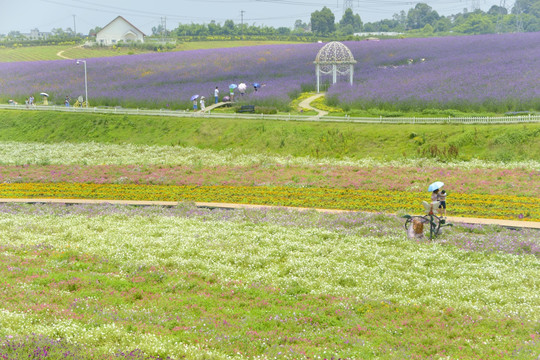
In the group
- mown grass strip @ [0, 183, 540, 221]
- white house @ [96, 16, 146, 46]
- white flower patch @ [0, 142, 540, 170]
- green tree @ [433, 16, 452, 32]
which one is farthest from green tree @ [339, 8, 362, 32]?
mown grass strip @ [0, 183, 540, 221]

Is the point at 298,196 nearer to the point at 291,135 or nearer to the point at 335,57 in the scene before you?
the point at 291,135

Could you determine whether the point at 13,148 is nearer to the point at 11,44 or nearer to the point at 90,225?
the point at 90,225

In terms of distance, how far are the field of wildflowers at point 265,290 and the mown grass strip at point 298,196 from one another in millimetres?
2405

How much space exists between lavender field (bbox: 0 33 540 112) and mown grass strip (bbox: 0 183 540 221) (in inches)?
840

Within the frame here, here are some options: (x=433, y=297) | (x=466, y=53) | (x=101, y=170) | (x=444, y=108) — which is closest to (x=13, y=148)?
(x=101, y=170)

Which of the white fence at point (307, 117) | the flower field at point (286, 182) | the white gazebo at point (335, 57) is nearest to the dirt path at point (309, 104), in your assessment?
the white gazebo at point (335, 57)

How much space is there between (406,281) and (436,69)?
4764cm

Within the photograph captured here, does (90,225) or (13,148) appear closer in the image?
(90,225)

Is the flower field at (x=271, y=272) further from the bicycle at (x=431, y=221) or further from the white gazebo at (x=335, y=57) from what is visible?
the white gazebo at (x=335, y=57)

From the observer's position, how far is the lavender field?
4897 centimetres

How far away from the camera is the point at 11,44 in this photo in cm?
13388

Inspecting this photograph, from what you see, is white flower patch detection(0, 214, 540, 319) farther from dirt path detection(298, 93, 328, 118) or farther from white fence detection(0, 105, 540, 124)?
dirt path detection(298, 93, 328, 118)

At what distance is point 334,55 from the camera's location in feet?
199

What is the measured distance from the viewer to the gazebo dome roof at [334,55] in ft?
199
